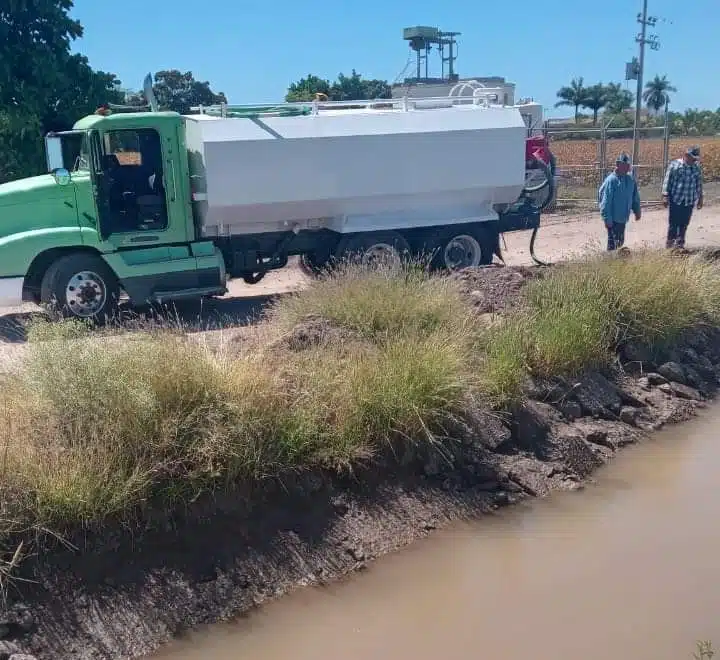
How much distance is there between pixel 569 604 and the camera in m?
5.44

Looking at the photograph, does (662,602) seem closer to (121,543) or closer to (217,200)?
(121,543)

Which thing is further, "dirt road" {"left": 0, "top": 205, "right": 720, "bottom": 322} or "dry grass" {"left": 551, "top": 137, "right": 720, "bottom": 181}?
"dry grass" {"left": 551, "top": 137, "right": 720, "bottom": 181}

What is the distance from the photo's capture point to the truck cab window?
1038 cm

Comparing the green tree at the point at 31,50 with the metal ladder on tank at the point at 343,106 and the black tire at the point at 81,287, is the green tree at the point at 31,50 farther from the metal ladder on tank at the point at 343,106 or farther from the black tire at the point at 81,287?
the black tire at the point at 81,287

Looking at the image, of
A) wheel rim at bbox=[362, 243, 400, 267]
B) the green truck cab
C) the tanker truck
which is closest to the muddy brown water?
wheel rim at bbox=[362, 243, 400, 267]

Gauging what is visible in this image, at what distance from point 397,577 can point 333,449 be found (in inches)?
40.0

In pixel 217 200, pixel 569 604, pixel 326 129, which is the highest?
pixel 326 129

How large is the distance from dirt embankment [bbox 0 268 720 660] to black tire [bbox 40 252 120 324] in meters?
3.86

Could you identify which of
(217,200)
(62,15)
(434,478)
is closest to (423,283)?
(434,478)

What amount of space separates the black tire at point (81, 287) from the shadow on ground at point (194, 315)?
0.23 metres

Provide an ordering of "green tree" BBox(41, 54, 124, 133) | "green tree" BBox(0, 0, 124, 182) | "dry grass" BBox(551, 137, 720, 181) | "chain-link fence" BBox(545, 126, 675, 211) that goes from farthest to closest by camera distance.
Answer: "dry grass" BBox(551, 137, 720, 181)
"chain-link fence" BBox(545, 126, 675, 211)
"green tree" BBox(41, 54, 124, 133)
"green tree" BBox(0, 0, 124, 182)

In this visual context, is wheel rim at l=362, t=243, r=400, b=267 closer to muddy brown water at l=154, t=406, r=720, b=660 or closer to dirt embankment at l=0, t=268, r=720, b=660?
dirt embankment at l=0, t=268, r=720, b=660

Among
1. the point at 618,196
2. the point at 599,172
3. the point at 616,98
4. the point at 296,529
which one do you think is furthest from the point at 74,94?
the point at 616,98

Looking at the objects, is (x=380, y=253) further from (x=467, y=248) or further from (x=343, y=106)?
(x=343, y=106)
